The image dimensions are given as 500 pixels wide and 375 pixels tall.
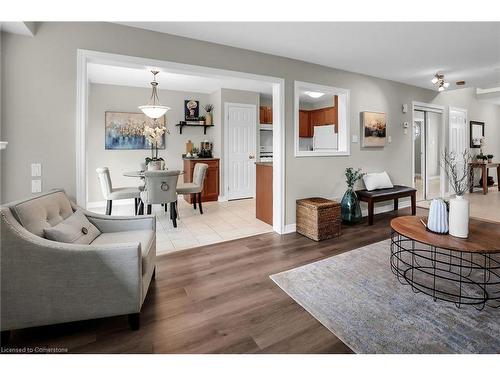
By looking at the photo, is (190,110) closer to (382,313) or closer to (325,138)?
(325,138)

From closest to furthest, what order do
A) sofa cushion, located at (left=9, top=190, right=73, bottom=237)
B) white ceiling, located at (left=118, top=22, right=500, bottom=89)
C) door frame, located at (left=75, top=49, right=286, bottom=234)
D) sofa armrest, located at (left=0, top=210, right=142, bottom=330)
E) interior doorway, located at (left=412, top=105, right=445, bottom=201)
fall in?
sofa armrest, located at (left=0, top=210, right=142, bottom=330), sofa cushion, located at (left=9, top=190, right=73, bottom=237), door frame, located at (left=75, top=49, right=286, bottom=234), white ceiling, located at (left=118, top=22, right=500, bottom=89), interior doorway, located at (left=412, top=105, right=445, bottom=201)

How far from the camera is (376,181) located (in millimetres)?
4594

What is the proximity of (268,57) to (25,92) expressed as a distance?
→ 8.61ft

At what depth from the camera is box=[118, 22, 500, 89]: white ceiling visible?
9.04 feet

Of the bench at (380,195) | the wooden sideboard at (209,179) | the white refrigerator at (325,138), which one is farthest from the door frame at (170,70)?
the white refrigerator at (325,138)

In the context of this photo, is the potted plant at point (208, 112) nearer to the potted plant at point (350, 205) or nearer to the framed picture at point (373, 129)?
the framed picture at point (373, 129)

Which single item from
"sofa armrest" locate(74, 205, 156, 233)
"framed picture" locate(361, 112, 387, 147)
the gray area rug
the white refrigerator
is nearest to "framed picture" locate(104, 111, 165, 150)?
"sofa armrest" locate(74, 205, 156, 233)

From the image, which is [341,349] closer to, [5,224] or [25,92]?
[5,224]

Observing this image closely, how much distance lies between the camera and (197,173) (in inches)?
201

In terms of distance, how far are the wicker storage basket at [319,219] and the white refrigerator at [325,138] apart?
316 cm

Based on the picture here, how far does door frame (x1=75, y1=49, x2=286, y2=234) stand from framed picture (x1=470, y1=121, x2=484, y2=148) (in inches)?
246

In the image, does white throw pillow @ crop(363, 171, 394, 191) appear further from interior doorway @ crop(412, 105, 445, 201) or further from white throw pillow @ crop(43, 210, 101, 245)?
white throw pillow @ crop(43, 210, 101, 245)

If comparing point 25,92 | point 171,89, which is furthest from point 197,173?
point 25,92
